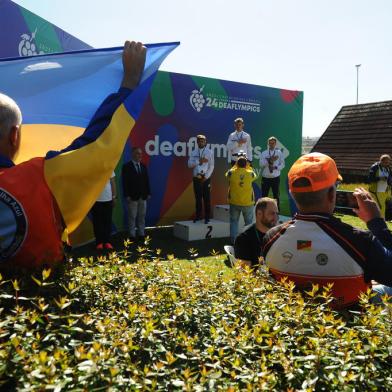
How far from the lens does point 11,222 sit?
1.90m

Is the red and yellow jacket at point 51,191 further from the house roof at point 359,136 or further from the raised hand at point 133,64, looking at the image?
the house roof at point 359,136

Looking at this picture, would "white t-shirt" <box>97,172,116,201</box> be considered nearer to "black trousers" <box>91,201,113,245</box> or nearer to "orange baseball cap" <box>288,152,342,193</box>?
"black trousers" <box>91,201,113,245</box>

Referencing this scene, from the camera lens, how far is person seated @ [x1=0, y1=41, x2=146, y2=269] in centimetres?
190

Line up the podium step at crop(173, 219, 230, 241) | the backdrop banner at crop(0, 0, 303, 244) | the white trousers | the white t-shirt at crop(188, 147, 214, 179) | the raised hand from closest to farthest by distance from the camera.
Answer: the raised hand, the white trousers, the podium step at crop(173, 219, 230, 241), the backdrop banner at crop(0, 0, 303, 244), the white t-shirt at crop(188, 147, 214, 179)

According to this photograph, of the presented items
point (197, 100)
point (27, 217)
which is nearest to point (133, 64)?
point (27, 217)

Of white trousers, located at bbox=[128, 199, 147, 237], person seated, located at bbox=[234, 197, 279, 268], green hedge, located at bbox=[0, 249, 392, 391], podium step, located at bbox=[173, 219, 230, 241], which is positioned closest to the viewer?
green hedge, located at bbox=[0, 249, 392, 391]

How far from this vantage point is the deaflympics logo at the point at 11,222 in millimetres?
1885

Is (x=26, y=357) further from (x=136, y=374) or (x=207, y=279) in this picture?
(x=207, y=279)

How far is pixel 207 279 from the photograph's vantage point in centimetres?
226

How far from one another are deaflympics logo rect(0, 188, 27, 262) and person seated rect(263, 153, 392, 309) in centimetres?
139

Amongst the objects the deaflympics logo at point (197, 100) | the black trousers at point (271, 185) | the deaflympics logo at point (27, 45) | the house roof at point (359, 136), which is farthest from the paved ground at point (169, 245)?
the house roof at point (359, 136)

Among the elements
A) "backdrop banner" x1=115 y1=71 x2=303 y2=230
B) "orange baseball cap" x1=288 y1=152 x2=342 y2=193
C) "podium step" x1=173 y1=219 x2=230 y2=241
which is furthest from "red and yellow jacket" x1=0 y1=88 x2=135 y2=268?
"backdrop banner" x1=115 y1=71 x2=303 y2=230

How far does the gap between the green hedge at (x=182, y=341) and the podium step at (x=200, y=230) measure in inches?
297

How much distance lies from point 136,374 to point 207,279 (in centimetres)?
100
